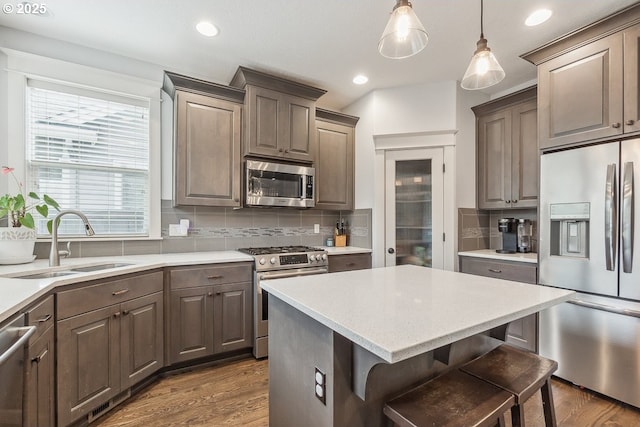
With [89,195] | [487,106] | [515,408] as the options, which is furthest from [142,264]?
[487,106]

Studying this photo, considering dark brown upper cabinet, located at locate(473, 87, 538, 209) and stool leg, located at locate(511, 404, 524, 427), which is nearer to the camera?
stool leg, located at locate(511, 404, 524, 427)

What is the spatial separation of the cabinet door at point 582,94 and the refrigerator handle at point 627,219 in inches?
12.4

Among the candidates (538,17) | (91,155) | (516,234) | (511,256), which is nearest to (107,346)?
(91,155)

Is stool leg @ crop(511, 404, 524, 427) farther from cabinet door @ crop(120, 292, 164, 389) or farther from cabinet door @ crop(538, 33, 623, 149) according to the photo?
cabinet door @ crop(120, 292, 164, 389)

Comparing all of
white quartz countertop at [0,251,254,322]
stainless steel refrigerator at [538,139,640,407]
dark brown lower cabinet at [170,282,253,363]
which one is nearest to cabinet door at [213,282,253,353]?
dark brown lower cabinet at [170,282,253,363]

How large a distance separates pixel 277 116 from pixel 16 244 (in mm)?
2269

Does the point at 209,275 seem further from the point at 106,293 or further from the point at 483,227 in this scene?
the point at 483,227

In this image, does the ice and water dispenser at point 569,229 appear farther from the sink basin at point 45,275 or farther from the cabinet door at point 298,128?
the sink basin at point 45,275

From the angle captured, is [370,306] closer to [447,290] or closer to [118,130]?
[447,290]

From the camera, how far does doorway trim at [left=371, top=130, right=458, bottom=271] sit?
313cm

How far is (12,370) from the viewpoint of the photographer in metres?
1.15

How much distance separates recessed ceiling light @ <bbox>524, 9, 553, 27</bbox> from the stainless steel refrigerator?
1.00 m

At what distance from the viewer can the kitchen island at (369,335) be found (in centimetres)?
90

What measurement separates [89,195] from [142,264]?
0.97 m
